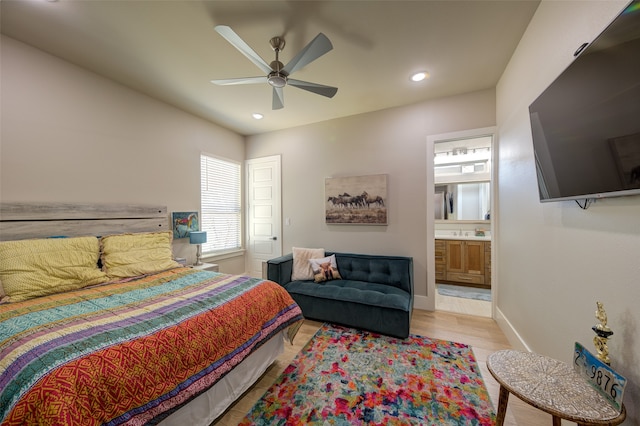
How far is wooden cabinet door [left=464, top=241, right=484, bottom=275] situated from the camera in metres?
4.09

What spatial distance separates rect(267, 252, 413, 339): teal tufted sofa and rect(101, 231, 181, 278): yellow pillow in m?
1.28

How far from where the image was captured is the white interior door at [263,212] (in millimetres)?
4254

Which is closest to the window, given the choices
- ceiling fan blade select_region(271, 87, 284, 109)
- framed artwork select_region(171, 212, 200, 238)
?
framed artwork select_region(171, 212, 200, 238)

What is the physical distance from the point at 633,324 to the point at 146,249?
11.9 feet

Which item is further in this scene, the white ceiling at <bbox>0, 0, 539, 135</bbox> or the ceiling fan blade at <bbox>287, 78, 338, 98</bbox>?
the ceiling fan blade at <bbox>287, 78, 338, 98</bbox>

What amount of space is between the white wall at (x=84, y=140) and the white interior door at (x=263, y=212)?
1.17 meters

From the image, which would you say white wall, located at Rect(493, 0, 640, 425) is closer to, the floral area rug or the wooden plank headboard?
the floral area rug

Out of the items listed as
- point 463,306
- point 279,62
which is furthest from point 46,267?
point 463,306

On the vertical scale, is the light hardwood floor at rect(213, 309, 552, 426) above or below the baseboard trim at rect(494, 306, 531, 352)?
below

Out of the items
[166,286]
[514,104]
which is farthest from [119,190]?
[514,104]

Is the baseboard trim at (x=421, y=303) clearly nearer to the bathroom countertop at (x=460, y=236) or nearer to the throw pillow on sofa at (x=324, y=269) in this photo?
the throw pillow on sofa at (x=324, y=269)

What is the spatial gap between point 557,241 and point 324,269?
2.39 metres

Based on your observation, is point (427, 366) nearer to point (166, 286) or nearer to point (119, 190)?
point (166, 286)

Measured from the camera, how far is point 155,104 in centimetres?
310
